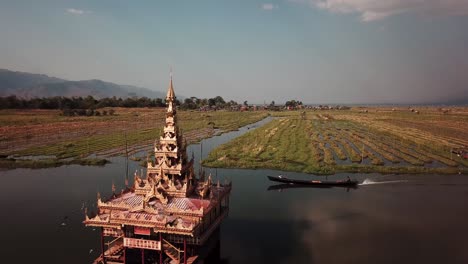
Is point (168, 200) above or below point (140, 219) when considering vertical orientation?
above

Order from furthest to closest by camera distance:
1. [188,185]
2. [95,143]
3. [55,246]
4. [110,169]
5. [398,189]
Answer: [95,143] < [110,169] < [398,189] < [55,246] < [188,185]

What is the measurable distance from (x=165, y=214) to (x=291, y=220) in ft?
57.9

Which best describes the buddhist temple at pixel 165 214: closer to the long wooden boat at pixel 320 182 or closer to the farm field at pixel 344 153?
the long wooden boat at pixel 320 182

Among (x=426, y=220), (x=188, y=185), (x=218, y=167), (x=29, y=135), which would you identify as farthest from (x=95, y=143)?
(x=426, y=220)

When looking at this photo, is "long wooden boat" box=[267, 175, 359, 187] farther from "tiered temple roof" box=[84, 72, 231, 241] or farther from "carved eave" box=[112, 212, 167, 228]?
"carved eave" box=[112, 212, 167, 228]

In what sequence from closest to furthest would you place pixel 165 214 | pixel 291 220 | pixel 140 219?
pixel 140 219
pixel 165 214
pixel 291 220

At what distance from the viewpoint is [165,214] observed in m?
25.9

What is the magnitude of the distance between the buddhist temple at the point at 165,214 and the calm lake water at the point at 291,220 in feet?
13.5

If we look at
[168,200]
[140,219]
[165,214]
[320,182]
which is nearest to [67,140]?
[320,182]

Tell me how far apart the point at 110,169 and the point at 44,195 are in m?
15.7

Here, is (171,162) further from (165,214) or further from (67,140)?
(67,140)

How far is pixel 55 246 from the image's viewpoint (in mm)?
31594

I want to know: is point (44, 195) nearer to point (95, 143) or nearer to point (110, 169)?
point (110, 169)

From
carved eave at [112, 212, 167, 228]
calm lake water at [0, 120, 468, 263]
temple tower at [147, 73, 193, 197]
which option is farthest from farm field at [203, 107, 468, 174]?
carved eave at [112, 212, 167, 228]
